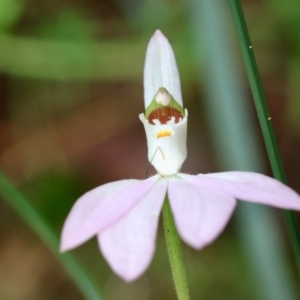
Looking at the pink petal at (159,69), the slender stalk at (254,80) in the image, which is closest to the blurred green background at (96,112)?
the pink petal at (159,69)

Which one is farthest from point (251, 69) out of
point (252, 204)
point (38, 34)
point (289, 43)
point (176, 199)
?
point (38, 34)

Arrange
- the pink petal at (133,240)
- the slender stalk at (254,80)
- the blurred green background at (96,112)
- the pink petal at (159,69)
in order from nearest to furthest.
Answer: the pink petal at (133,240) < the slender stalk at (254,80) < the pink petal at (159,69) < the blurred green background at (96,112)

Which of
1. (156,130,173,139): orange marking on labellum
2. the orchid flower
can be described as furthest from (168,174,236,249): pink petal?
(156,130,173,139): orange marking on labellum

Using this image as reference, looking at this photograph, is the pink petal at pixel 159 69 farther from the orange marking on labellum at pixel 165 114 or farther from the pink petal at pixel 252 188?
the pink petal at pixel 252 188

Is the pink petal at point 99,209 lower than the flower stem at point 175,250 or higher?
higher

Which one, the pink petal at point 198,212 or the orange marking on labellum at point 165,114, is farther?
the orange marking on labellum at point 165,114

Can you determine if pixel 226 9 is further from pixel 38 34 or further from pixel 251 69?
pixel 251 69

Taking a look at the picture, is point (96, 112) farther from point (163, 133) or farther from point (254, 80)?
point (254, 80)
